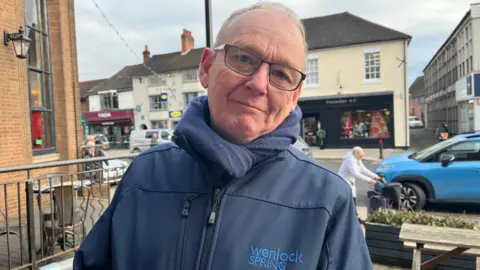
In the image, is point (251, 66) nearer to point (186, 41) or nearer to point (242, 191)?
point (242, 191)

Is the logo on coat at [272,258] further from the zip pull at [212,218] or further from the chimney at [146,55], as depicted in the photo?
the chimney at [146,55]

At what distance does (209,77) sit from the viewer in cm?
134

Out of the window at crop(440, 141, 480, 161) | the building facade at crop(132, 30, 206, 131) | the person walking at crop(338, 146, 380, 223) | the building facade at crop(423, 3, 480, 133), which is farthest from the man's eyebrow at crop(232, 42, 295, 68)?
the building facade at crop(132, 30, 206, 131)

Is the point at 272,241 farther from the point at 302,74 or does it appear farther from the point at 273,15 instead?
the point at 273,15

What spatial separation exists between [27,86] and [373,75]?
20.3 meters

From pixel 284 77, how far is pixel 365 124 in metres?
23.4

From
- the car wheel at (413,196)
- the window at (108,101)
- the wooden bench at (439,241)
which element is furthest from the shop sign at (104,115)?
the wooden bench at (439,241)

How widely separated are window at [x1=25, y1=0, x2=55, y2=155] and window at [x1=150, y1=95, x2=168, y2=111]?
27.4m

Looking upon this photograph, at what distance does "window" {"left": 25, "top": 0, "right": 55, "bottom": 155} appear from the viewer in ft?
25.2

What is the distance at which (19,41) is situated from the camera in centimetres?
643

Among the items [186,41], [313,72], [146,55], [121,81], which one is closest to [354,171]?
[313,72]

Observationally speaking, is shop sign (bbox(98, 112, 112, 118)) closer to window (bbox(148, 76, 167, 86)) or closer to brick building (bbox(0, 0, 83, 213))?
window (bbox(148, 76, 167, 86))

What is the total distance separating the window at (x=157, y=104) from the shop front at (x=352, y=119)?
1641 cm

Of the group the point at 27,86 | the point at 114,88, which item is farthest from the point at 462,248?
the point at 114,88
